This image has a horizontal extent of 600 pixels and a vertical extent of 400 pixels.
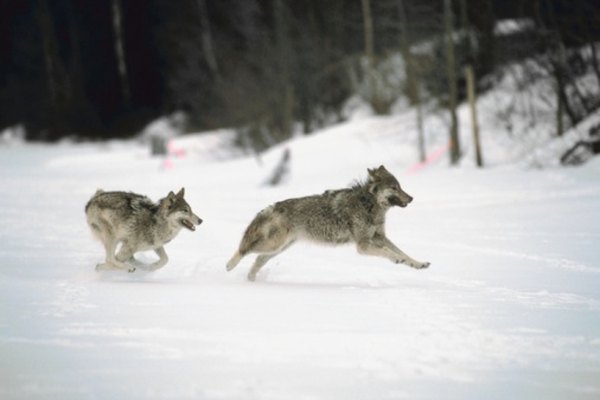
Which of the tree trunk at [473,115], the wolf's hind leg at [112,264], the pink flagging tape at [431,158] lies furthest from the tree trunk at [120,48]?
the wolf's hind leg at [112,264]

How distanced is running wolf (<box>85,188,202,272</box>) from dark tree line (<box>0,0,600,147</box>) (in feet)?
40.3

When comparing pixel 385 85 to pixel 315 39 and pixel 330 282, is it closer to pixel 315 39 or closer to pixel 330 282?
pixel 315 39

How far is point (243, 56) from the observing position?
31094 millimetres

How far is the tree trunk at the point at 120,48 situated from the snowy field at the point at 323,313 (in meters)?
29.6

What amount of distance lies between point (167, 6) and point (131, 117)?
282 inches

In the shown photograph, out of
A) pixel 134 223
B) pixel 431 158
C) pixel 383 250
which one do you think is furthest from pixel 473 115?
pixel 134 223

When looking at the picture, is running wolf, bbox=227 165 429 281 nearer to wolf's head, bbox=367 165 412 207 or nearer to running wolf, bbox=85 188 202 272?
wolf's head, bbox=367 165 412 207

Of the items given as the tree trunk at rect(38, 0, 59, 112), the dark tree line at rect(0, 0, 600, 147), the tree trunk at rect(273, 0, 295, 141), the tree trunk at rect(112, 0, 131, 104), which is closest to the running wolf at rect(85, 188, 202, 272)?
the dark tree line at rect(0, 0, 600, 147)

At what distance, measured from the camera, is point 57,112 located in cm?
4022

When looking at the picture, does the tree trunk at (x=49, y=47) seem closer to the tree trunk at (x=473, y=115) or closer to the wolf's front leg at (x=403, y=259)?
the tree trunk at (x=473, y=115)

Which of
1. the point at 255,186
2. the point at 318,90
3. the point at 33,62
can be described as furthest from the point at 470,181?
the point at 33,62

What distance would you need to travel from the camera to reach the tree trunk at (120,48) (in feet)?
129

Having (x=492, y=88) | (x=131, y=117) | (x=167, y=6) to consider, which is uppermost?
(x=167, y=6)

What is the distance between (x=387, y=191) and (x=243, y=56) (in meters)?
24.8
